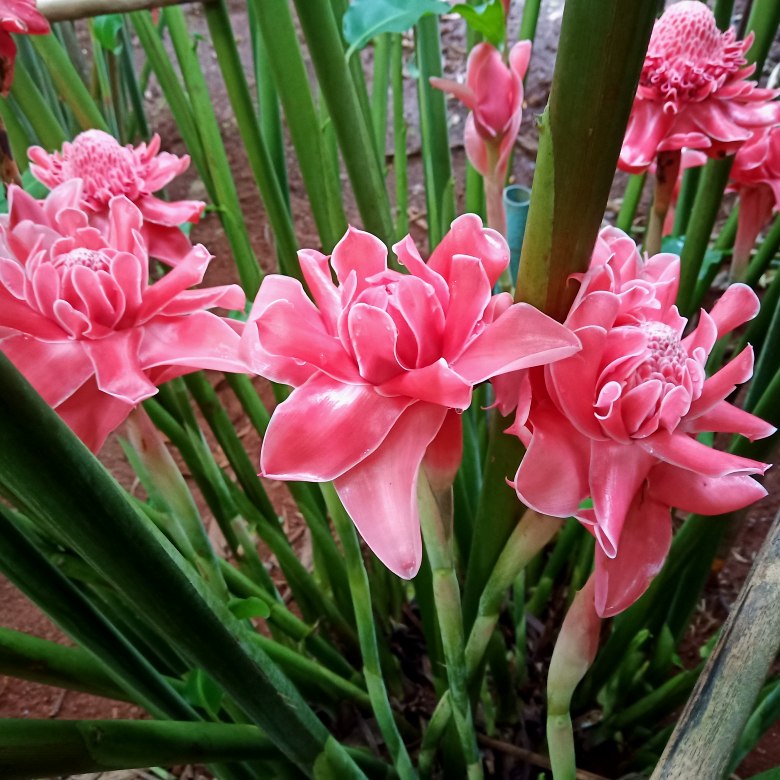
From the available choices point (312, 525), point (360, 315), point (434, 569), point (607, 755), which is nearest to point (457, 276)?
point (360, 315)

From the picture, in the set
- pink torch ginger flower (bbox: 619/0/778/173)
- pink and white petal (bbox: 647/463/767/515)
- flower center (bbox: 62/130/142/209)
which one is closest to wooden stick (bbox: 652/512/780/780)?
pink and white petal (bbox: 647/463/767/515)

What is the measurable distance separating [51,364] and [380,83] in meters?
0.50

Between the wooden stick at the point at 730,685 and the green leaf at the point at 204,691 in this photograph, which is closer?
the wooden stick at the point at 730,685

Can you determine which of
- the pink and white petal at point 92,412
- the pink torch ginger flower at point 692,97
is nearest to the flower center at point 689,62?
the pink torch ginger flower at point 692,97

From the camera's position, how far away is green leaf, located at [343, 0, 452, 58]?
36cm

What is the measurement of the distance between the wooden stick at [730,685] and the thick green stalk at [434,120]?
0.43m

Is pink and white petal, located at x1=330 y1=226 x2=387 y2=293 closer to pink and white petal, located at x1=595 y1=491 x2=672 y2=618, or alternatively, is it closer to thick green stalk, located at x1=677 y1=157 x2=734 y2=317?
pink and white petal, located at x1=595 y1=491 x2=672 y2=618

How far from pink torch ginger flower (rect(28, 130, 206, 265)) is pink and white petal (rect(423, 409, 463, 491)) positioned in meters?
0.22

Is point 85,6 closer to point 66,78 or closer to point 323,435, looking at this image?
point 66,78

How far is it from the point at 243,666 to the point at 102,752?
0.05m

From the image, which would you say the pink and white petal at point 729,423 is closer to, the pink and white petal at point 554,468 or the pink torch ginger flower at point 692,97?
the pink and white petal at point 554,468

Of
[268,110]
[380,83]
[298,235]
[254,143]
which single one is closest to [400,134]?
[380,83]

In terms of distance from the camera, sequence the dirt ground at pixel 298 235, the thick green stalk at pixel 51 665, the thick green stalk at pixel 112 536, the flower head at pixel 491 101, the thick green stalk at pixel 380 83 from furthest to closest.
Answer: the dirt ground at pixel 298 235, the thick green stalk at pixel 380 83, the flower head at pixel 491 101, the thick green stalk at pixel 51 665, the thick green stalk at pixel 112 536

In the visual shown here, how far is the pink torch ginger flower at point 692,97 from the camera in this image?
14.9 inches
